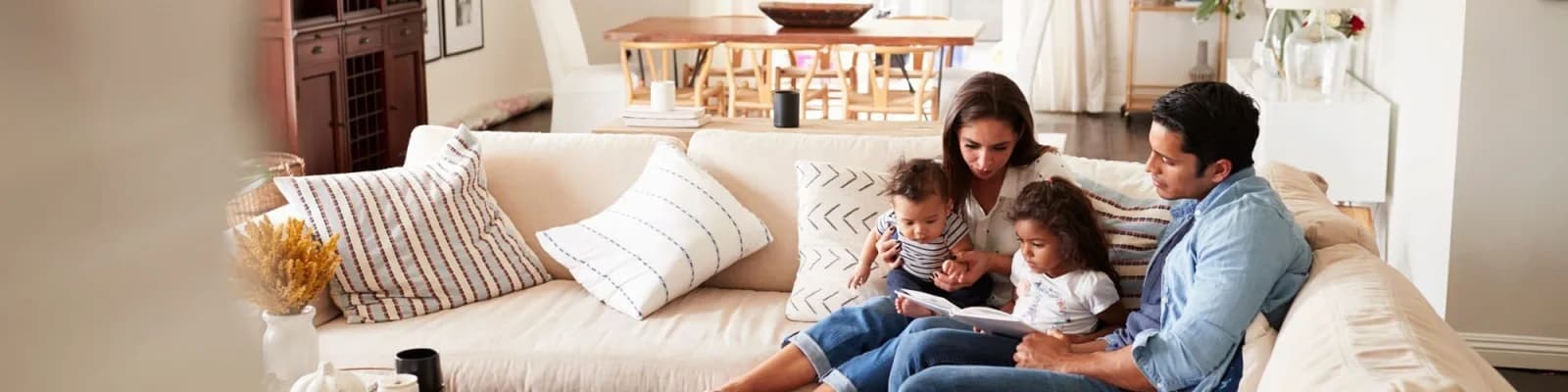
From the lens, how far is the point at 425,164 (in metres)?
3.44

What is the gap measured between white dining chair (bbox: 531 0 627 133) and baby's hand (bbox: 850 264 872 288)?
4.24m

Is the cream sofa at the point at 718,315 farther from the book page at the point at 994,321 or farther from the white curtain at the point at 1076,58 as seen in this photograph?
the white curtain at the point at 1076,58

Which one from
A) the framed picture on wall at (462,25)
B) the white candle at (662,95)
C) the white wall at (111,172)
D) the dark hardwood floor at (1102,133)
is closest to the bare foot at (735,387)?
the white candle at (662,95)

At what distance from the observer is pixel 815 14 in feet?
24.3

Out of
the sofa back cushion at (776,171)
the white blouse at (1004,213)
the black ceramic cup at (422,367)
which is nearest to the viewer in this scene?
the black ceramic cup at (422,367)

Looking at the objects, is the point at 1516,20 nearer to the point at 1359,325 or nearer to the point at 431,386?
the point at 1359,325

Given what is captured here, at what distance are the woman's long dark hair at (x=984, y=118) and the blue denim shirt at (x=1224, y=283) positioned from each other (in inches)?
24.1

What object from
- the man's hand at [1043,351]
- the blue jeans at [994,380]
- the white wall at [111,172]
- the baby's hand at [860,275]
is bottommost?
the blue jeans at [994,380]

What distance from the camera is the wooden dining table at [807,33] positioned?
22.4 ft

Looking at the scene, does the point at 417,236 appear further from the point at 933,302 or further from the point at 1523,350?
the point at 1523,350

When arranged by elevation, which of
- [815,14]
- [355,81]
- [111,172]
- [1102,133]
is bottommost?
[1102,133]

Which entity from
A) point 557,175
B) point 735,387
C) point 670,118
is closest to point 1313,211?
point 735,387

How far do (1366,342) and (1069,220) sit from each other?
973mm

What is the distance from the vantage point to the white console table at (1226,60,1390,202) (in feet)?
15.5
